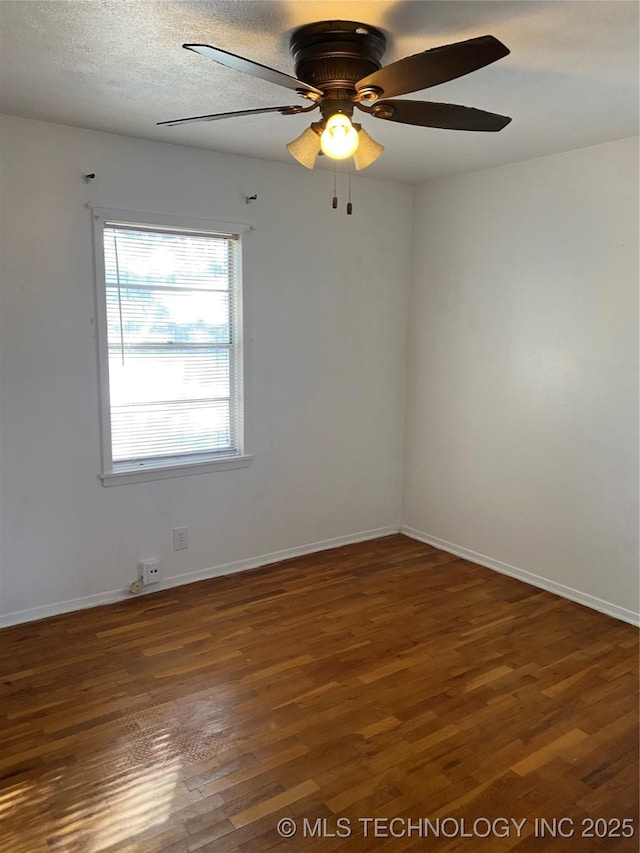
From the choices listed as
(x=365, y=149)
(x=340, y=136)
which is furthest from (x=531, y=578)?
(x=340, y=136)

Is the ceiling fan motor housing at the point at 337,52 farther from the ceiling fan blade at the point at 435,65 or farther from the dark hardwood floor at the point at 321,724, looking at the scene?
the dark hardwood floor at the point at 321,724

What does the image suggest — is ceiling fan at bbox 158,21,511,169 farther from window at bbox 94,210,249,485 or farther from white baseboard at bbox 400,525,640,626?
white baseboard at bbox 400,525,640,626

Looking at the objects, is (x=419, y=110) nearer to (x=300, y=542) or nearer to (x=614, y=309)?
(x=614, y=309)

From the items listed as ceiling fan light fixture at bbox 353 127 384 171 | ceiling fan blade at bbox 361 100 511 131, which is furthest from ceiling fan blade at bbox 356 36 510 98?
ceiling fan light fixture at bbox 353 127 384 171

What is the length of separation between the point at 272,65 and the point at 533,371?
2.31 metres

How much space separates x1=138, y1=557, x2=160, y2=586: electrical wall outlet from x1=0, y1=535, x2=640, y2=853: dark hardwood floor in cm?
11

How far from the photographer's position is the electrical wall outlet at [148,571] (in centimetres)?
369

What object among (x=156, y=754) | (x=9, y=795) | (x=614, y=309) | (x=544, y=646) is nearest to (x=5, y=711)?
(x=9, y=795)

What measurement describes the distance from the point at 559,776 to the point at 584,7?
99.5 inches

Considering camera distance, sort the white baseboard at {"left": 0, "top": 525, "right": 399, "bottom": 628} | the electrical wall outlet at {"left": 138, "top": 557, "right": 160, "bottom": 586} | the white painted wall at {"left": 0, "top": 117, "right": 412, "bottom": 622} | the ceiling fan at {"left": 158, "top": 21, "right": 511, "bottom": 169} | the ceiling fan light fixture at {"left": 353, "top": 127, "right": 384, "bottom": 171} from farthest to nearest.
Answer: the electrical wall outlet at {"left": 138, "top": 557, "right": 160, "bottom": 586}, the white baseboard at {"left": 0, "top": 525, "right": 399, "bottom": 628}, the white painted wall at {"left": 0, "top": 117, "right": 412, "bottom": 622}, the ceiling fan light fixture at {"left": 353, "top": 127, "right": 384, "bottom": 171}, the ceiling fan at {"left": 158, "top": 21, "right": 511, "bottom": 169}

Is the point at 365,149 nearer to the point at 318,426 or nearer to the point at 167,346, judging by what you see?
the point at 167,346

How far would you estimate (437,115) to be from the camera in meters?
2.06

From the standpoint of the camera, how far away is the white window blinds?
11.4ft

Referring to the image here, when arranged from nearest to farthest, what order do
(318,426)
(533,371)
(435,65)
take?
(435,65)
(533,371)
(318,426)
